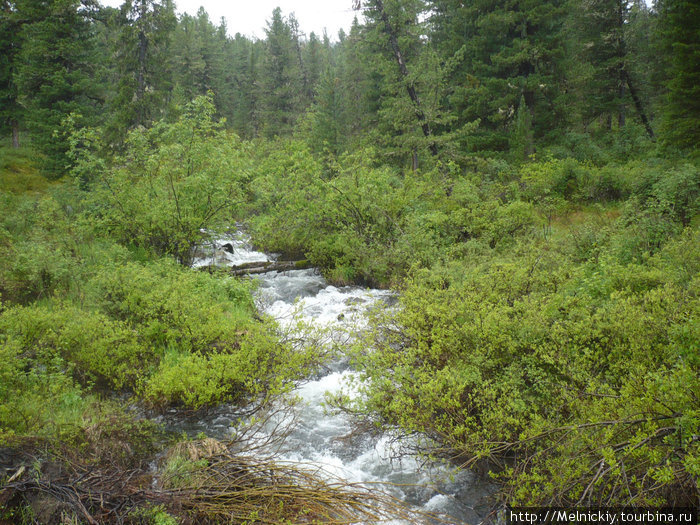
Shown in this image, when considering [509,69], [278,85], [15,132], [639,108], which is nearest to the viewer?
[509,69]

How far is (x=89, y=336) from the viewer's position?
6.47 m

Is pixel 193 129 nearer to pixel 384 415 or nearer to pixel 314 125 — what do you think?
pixel 384 415

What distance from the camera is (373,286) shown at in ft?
40.8

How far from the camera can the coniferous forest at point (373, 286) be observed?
4145mm

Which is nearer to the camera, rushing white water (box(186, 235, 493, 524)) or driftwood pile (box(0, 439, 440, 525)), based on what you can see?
driftwood pile (box(0, 439, 440, 525))

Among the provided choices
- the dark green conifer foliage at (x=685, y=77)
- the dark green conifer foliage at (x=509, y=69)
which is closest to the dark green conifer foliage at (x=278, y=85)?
the dark green conifer foliage at (x=509, y=69)

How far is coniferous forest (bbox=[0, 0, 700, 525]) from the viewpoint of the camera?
4.14 meters

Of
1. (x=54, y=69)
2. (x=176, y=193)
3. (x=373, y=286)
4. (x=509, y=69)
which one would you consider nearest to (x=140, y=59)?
(x=54, y=69)

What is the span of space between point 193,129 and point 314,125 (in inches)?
761

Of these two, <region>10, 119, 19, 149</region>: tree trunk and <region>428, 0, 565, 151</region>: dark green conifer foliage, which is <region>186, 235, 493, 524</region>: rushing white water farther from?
<region>10, 119, 19, 149</region>: tree trunk

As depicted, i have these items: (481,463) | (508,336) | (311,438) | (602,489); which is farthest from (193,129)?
(602,489)

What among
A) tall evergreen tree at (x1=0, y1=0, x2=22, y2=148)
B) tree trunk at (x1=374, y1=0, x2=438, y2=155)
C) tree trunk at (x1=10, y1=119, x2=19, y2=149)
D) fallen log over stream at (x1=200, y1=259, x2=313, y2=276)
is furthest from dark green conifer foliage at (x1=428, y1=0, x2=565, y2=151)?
tree trunk at (x1=10, y1=119, x2=19, y2=149)

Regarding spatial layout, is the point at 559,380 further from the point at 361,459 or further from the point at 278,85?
the point at 278,85

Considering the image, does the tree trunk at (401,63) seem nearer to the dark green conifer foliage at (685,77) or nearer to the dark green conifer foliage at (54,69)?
the dark green conifer foliage at (685,77)
